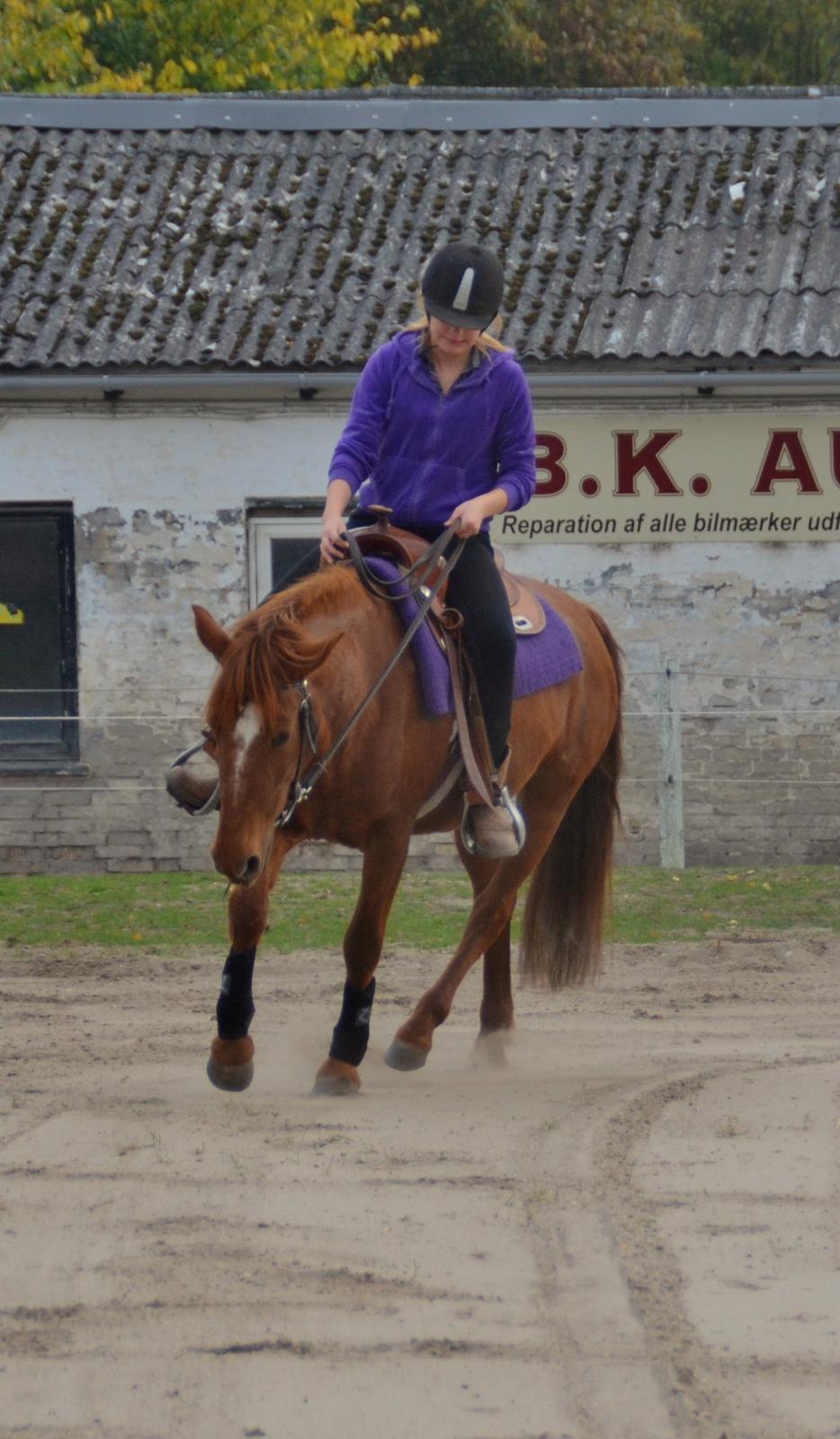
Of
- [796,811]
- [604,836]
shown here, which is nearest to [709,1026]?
[604,836]

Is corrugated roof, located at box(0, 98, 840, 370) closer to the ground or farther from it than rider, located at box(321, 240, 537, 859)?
closer to the ground

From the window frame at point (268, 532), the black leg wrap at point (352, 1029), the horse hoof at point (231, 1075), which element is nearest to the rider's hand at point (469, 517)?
the black leg wrap at point (352, 1029)

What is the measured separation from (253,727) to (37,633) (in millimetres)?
9018

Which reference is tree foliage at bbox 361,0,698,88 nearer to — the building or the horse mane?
the building

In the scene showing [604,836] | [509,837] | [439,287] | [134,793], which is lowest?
[134,793]

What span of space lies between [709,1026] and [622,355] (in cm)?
680

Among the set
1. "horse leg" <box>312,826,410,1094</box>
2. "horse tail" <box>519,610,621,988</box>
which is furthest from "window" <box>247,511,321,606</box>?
"horse leg" <box>312,826,410,1094</box>

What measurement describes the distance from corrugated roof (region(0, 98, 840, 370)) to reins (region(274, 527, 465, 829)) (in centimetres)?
743

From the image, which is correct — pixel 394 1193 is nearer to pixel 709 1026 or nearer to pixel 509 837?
pixel 509 837

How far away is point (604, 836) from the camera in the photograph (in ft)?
24.4

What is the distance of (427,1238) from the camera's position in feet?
14.4

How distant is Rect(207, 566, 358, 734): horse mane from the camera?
5.18 metres

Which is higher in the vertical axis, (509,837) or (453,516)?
(453,516)

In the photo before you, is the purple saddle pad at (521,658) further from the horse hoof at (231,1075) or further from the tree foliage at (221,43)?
the tree foliage at (221,43)
